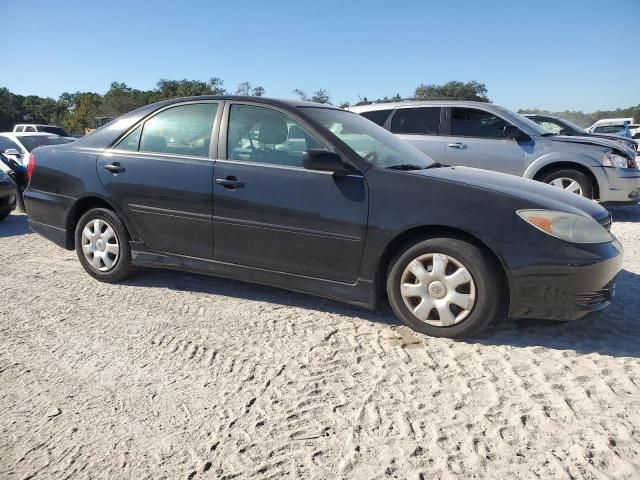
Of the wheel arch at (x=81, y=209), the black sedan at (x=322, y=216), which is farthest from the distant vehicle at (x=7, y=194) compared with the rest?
the wheel arch at (x=81, y=209)

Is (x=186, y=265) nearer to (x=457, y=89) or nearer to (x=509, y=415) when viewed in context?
(x=509, y=415)

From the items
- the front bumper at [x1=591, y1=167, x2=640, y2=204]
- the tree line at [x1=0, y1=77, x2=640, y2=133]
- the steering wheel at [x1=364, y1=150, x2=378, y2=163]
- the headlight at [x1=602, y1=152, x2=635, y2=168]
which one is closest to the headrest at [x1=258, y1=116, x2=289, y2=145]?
the steering wheel at [x1=364, y1=150, x2=378, y2=163]

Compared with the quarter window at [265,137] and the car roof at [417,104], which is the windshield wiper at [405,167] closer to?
the quarter window at [265,137]

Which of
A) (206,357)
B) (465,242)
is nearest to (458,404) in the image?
(465,242)

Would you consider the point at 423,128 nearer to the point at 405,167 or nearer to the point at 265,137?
the point at 405,167

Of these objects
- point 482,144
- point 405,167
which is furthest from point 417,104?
point 405,167

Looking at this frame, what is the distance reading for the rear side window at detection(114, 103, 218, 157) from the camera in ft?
13.5

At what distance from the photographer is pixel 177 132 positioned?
13.9ft

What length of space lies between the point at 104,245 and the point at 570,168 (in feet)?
21.6

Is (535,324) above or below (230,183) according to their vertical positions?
below

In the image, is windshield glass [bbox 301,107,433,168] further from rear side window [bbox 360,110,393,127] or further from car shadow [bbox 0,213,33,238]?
A: car shadow [bbox 0,213,33,238]

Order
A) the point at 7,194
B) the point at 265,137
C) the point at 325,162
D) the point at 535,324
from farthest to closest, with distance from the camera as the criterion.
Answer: the point at 7,194, the point at 265,137, the point at 535,324, the point at 325,162

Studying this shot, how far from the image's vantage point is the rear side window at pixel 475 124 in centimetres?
790

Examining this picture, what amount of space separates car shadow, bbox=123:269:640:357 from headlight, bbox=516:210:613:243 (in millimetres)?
672
